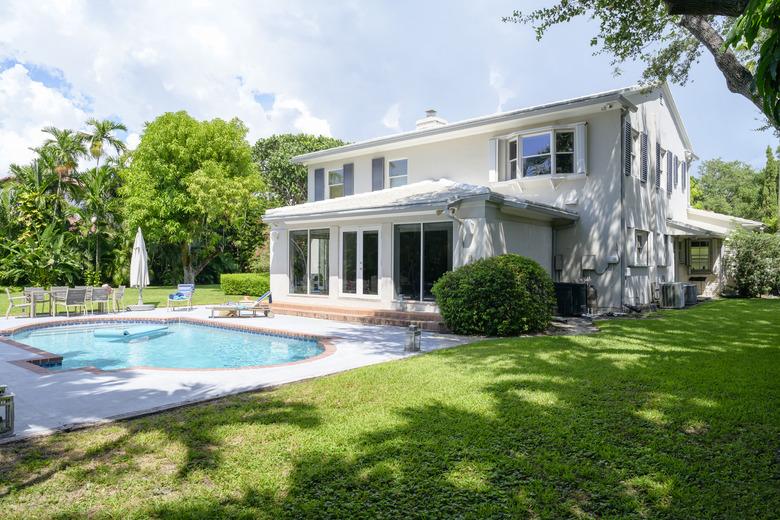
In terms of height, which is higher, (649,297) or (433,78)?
(433,78)

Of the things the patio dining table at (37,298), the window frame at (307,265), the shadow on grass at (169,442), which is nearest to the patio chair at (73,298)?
the patio dining table at (37,298)

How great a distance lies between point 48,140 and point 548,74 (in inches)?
1195

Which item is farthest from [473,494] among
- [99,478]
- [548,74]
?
[548,74]

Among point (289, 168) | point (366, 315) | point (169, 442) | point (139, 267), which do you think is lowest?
point (169, 442)

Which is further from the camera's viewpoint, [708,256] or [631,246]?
[708,256]

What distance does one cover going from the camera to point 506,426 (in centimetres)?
511

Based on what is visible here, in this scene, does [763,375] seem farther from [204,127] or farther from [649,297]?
[204,127]

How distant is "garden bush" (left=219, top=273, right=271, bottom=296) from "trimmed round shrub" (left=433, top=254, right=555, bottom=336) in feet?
45.3

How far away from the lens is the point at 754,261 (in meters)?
21.5

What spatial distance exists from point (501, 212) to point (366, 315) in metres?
5.13

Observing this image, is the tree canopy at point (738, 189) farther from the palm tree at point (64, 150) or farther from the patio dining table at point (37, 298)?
the palm tree at point (64, 150)

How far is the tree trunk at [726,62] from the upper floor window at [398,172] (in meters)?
12.1

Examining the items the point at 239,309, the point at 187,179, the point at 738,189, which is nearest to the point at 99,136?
the point at 187,179

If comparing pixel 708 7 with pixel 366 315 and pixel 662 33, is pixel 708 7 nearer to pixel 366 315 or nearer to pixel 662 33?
pixel 662 33
